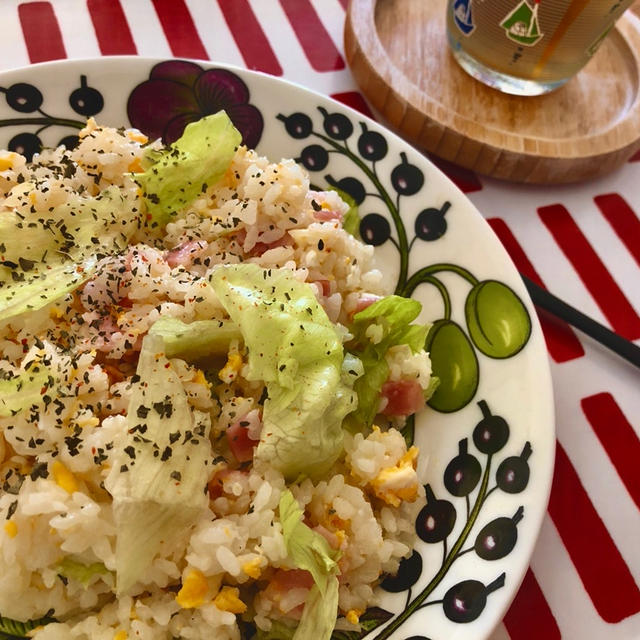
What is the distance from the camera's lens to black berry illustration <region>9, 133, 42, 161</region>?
6.84ft

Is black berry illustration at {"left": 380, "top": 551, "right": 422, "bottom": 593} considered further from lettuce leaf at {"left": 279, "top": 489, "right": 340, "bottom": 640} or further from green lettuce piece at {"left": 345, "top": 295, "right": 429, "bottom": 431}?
green lettuce piece at {"left": 345, "top": 295, "right": 429, "bottom": 431}

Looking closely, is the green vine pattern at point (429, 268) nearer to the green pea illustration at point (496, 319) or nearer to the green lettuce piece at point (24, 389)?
the green pea illustration at point (496, 319)

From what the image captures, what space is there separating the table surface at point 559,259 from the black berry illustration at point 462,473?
0.37 meters

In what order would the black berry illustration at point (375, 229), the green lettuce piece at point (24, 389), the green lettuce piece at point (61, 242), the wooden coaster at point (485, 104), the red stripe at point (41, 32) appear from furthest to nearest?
the red stripe at point (41, 32) → the wooden coaster at point (485, 104) → the black berry illustration at point (375, 229) → the green lettuce piece at point (61, 242) → the green lettuce piece at point (24, 389)

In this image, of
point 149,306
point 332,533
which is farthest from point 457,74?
point 332,533

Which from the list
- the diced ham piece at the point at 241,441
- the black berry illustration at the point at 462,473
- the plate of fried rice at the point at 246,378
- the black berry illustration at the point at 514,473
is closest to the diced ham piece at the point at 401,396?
the plate of fried rice at the point at 246,378

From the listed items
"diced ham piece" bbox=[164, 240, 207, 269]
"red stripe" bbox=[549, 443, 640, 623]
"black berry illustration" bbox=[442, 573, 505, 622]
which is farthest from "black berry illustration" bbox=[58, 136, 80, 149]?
"red stripe" bbox=[549, 443, 640, 623]

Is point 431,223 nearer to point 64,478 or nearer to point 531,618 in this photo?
point 531,618

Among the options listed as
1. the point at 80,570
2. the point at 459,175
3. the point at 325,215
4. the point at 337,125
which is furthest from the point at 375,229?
the point at 80,570

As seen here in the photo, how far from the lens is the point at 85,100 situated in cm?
213

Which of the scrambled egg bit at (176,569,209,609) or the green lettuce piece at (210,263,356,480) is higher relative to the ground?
the green lettuce piece at (210,263,356,480)

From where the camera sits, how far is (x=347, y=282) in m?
1.88

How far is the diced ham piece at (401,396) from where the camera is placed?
1792 mm

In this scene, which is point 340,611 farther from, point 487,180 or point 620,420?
point 487,180
